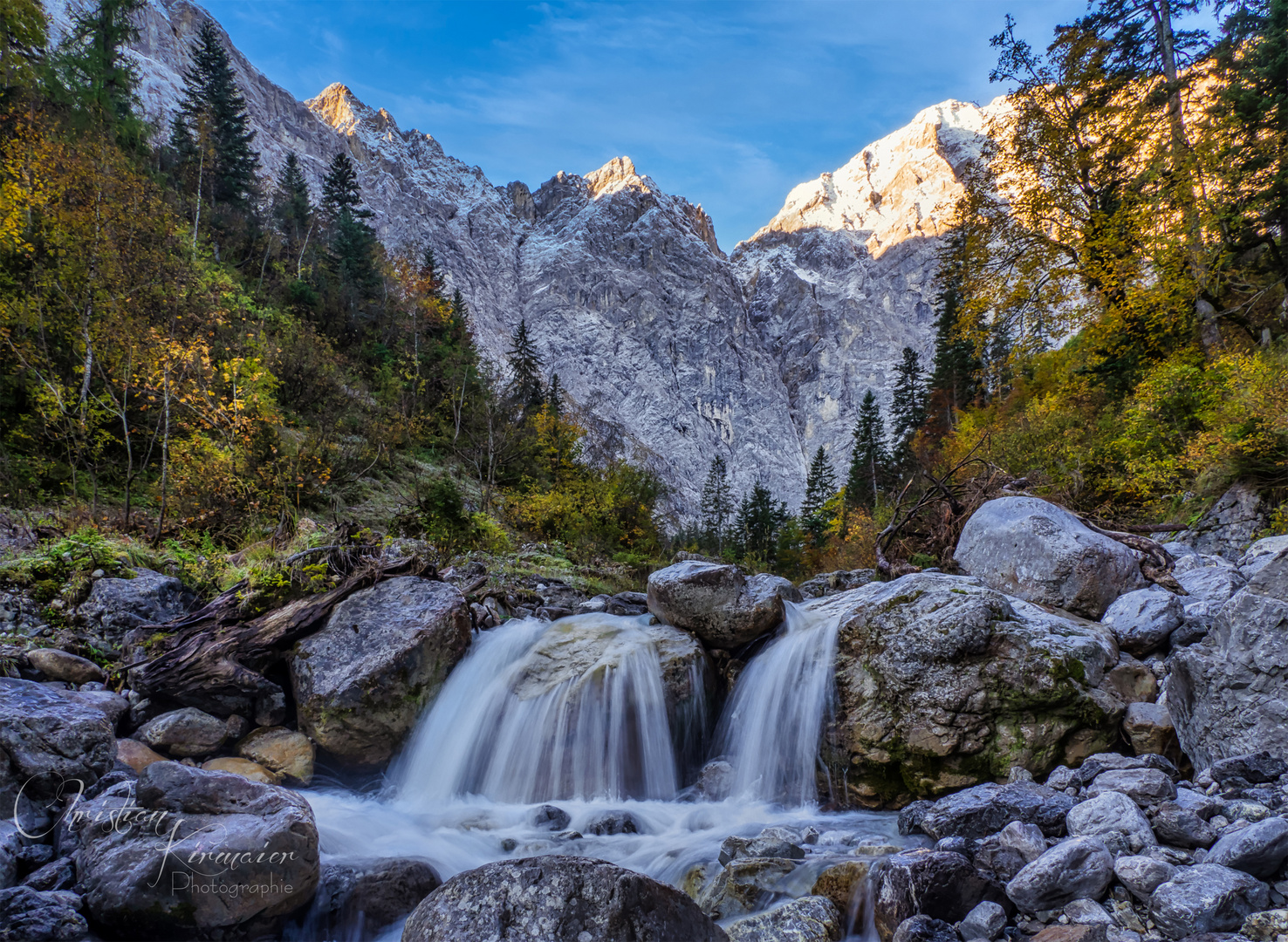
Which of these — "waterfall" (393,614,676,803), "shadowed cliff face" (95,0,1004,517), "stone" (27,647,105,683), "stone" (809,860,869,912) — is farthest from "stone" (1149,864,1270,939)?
"shadowed cliff face" (95,0,1004,517)

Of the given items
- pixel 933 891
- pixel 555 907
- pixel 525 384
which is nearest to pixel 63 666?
pixel 555 907

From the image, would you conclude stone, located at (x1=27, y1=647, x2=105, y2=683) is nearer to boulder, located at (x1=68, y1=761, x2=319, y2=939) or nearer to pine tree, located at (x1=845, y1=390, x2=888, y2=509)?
boulder, located at (x1=68, y1=761, x2=319, y2=939)

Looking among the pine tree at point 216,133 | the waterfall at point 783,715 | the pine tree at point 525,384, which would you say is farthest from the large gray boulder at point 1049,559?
the pine tree at point 216,133

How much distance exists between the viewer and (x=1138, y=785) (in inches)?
158

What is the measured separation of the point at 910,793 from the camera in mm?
5453

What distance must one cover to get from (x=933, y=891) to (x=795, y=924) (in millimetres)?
869

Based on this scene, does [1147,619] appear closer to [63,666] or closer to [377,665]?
[377,665]

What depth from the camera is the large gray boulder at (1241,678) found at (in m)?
3.97

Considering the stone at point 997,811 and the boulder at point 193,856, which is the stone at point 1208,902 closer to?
the stone at point 997,811

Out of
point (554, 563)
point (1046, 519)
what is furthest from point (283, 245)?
point (1046, 519)

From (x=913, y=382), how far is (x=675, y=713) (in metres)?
42.9

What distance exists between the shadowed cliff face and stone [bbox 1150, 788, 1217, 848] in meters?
62.7

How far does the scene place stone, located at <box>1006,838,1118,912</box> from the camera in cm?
321

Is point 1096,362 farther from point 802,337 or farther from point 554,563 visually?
point 802,337
